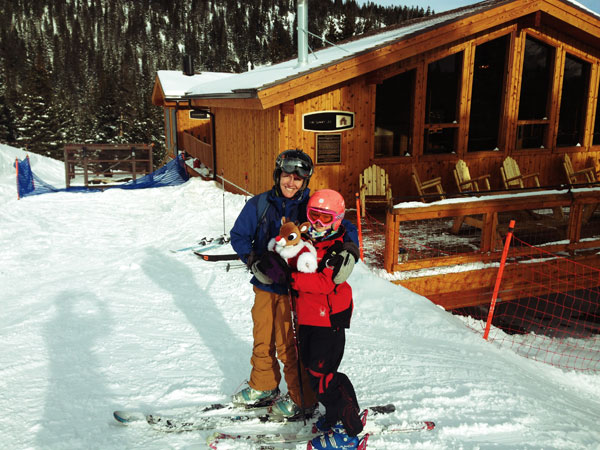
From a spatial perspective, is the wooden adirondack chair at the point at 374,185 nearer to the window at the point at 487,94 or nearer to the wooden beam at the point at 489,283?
the window at the point at 487,94

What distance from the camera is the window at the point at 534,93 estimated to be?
1121cm

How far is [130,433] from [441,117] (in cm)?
969

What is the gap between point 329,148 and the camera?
392 inches

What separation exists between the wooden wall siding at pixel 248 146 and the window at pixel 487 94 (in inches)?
194

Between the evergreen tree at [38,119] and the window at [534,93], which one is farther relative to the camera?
the evergreen tree at [38,119]

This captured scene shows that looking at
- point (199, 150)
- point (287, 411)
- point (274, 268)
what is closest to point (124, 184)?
point (199, 150)

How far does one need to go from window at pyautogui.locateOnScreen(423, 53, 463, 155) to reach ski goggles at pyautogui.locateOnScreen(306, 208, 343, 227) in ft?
28.0

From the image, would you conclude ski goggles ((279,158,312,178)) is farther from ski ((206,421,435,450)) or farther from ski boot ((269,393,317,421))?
ski ((206,421,435,450))

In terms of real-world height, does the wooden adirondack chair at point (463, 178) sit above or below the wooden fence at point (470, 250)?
above

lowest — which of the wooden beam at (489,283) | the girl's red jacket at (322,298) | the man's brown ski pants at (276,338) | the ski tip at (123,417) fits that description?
the wooden beam at (489,283)

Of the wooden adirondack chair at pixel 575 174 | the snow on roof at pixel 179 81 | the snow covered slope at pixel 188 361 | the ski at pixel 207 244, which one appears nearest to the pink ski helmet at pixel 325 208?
the snow covered slope at pixel 188 361

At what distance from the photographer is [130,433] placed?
3227 mm

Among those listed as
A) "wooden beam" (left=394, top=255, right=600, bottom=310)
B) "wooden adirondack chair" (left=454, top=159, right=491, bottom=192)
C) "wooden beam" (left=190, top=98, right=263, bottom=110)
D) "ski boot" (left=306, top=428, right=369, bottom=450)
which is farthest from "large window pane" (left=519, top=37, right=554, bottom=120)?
"ski boot" (left=306, top=428, right=369, bottom=450)

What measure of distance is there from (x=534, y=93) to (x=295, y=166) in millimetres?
10670
